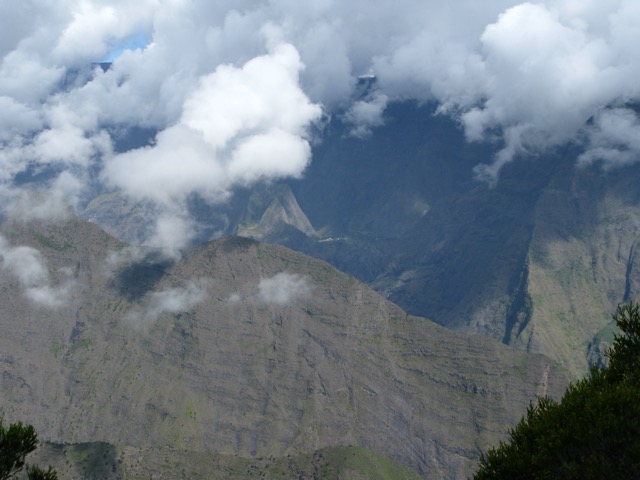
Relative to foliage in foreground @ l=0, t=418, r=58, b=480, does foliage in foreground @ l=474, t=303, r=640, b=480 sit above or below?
above

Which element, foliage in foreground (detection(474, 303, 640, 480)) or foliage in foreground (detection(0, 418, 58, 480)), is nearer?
foliage in foreground (detection(474, 303, 640, 480))

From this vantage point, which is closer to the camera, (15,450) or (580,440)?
(580,440)

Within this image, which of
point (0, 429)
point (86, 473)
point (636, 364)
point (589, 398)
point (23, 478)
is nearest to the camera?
point (589, 398)

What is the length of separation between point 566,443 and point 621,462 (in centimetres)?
334

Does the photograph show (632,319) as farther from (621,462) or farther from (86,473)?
(86,473)

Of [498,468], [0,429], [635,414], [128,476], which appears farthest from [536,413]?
[128,476]

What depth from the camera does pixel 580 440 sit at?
4000cm

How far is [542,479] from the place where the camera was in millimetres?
39656

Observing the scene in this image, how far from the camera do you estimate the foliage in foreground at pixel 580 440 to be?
38.5 metres

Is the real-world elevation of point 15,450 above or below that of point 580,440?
below

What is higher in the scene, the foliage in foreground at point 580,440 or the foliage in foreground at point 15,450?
the foliage in foreground at point 580,440

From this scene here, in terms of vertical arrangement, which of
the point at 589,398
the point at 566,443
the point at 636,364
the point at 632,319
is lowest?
the point at 566,443

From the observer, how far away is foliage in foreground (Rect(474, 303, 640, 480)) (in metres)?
38.5

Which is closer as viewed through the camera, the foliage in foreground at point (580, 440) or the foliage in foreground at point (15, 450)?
the foliage in foreground at point (580, 440)
